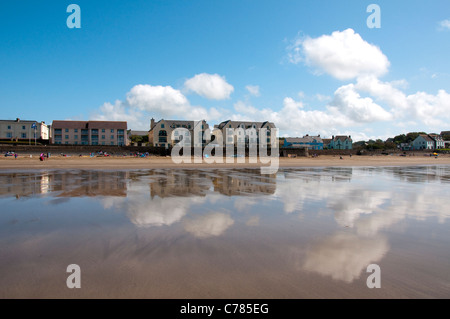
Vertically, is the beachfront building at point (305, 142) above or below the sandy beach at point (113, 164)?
above


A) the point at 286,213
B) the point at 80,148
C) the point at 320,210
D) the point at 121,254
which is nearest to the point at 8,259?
the point at 121,254

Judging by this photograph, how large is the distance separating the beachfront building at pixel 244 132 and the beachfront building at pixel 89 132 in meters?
30.4

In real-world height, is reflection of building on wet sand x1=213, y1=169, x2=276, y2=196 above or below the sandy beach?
below

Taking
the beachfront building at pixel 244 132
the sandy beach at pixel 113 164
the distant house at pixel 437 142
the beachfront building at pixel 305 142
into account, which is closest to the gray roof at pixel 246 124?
the beachfront building at pixel 244 132

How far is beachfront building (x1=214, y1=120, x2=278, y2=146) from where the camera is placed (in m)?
84.8

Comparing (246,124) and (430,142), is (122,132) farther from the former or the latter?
(430,142)

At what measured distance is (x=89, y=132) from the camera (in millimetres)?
78500

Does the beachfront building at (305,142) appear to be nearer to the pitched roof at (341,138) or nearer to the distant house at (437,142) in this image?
the pitched roof at (341,138)
